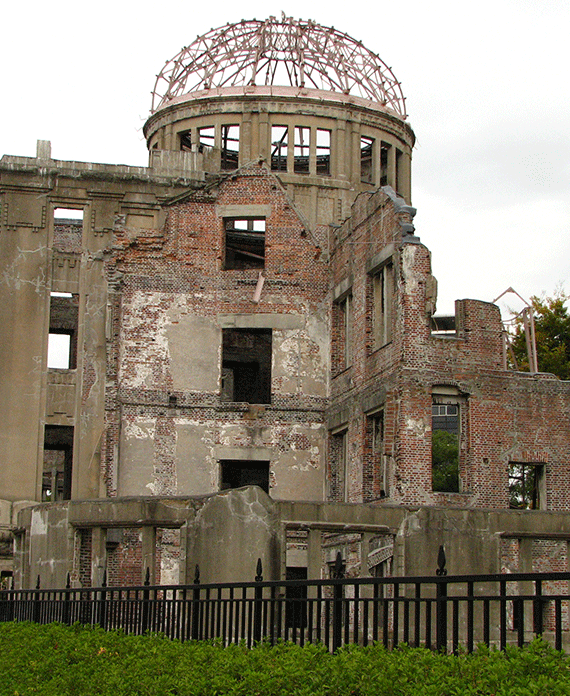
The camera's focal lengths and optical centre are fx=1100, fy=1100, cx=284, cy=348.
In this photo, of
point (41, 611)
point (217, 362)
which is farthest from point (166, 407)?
point (41, 611)

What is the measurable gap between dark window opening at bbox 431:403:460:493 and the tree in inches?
336

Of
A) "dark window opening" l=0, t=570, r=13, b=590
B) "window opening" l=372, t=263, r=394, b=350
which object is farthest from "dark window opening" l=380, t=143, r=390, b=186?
"dark window opening" l=0, t=570, r=13, b=590

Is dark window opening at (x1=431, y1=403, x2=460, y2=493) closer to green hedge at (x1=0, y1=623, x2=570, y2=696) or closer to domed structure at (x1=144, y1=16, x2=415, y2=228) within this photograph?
domed structure at (x1=144, y1=16, x2=415, y2=228)

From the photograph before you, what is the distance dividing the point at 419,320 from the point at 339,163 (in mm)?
16549

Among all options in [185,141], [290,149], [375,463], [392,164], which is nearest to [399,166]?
[392,164]

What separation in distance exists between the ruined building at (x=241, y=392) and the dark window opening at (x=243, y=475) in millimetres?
88

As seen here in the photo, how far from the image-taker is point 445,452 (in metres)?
53.7

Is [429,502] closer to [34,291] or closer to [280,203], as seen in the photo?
[280,203]

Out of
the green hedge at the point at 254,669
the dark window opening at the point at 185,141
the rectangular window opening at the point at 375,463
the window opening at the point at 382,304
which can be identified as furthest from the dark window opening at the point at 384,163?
the green hedge at the point at 254,669

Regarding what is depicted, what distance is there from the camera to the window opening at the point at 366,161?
133 feet

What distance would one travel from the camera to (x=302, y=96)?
39.4m

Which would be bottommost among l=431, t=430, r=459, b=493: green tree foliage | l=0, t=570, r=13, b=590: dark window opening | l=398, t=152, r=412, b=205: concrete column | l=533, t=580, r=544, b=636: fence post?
l=0, t=570, r=13, b=590: dark window opening

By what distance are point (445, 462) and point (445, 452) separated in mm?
540

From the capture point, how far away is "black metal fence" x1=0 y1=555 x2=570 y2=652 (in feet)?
21.7
